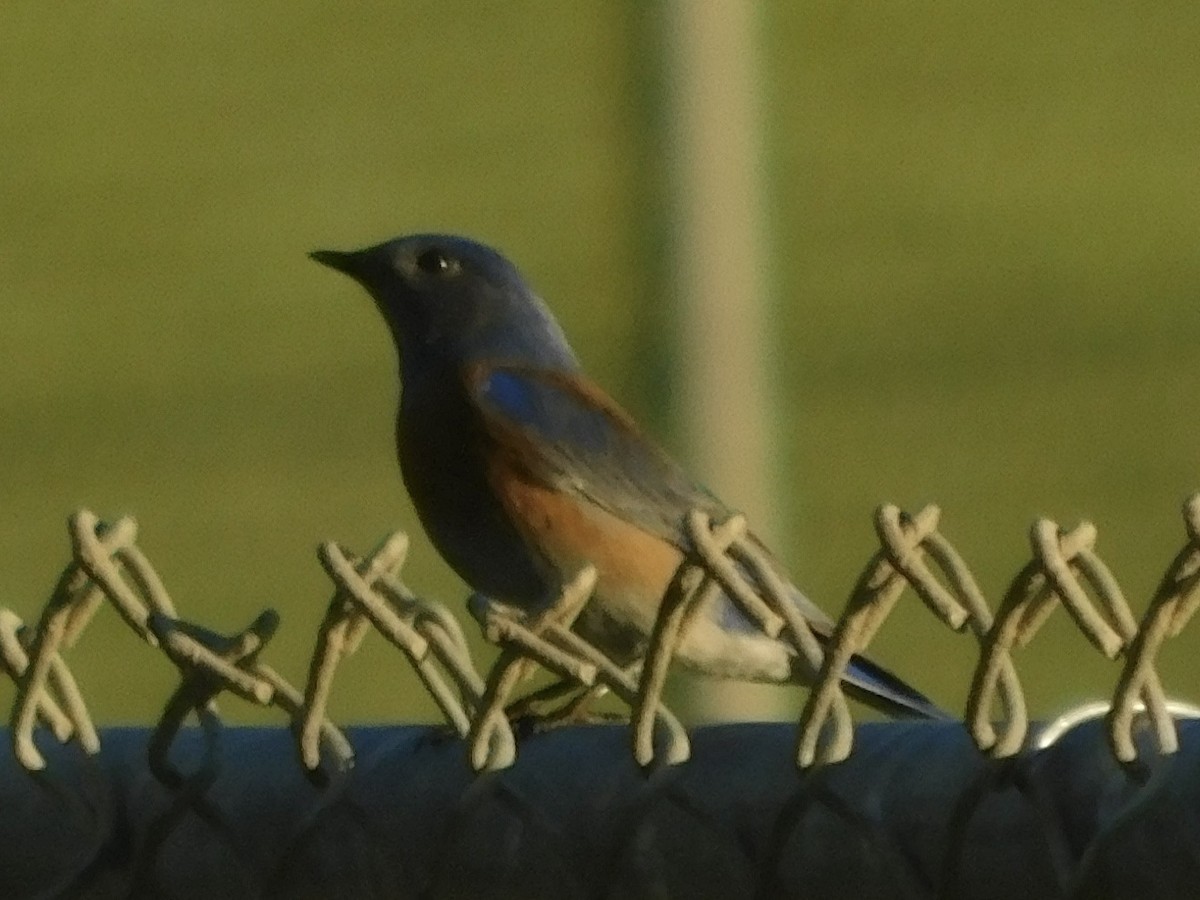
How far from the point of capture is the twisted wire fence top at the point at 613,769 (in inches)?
71.2

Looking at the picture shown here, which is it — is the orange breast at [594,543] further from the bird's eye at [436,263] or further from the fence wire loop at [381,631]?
the fence wire loop at [381,631]

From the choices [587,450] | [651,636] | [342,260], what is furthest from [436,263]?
[651,636]

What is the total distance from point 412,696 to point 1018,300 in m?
5.38

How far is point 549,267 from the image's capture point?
16.8 metres

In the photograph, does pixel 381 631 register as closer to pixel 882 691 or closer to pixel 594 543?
pixel 882 691

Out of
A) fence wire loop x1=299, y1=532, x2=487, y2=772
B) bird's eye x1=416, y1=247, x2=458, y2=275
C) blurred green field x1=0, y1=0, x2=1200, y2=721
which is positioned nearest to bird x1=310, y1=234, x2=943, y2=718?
bird's eye x1=416, y1=247, x2=458, y2=275

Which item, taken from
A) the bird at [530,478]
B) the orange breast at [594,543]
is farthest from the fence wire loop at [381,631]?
the orange breast at [594,543]

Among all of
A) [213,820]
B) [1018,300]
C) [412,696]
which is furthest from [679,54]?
[1018,300]

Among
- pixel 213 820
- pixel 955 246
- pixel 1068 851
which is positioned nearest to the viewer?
pixel 1068 851

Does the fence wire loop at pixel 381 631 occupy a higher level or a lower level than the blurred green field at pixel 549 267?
higher

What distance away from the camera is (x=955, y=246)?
16469 mm

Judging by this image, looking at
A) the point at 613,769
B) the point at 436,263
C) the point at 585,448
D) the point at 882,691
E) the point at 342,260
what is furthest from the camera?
the point at 436,263

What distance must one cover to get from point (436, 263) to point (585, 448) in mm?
480

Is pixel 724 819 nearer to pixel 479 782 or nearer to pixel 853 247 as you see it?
pixel 479 782
